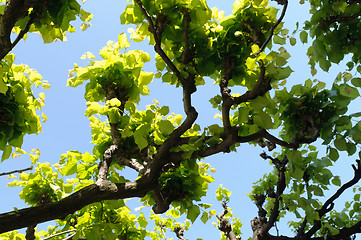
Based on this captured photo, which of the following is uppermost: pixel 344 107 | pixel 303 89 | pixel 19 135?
pixel 19 135

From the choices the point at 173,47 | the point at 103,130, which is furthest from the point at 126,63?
the point at 103,130

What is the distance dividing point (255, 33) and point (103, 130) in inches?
84.0

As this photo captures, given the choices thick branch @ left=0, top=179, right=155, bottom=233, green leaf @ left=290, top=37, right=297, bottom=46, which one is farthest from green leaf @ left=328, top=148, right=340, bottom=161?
thick branch @ left=0, top=179, right=155, bottom=233

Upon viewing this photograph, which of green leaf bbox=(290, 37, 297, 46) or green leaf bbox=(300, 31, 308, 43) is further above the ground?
green leaf bbox=(300, 31, 308, 43)

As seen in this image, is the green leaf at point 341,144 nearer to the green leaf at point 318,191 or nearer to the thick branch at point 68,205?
the green leaf at point 318,191

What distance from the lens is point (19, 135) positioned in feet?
9.26

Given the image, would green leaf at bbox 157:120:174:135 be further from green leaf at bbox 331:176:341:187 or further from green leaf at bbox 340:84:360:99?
green leaf at bbox 331:176:341:187

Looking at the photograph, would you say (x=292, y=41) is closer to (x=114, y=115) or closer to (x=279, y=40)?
(x=279, y=40)

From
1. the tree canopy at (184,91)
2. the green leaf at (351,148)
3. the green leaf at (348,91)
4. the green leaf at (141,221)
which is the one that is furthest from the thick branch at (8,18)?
the green leaf at (351,148)

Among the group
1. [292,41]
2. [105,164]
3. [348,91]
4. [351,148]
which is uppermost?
[292,41]

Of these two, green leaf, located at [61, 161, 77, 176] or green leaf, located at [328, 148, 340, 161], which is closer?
green leaf, located at [328, 148, 340, 161]

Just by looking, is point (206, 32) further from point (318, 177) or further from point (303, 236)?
point (303, 236)

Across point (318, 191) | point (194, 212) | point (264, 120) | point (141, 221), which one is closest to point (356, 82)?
point (264, 120)

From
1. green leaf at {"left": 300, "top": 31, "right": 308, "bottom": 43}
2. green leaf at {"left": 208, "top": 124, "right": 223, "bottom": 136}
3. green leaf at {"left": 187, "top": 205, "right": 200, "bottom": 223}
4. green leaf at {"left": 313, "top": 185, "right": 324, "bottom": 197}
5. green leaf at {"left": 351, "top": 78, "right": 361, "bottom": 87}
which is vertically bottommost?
green leaf at {"left": 313, "top": 185, "right": 324, "bottom": 197}
